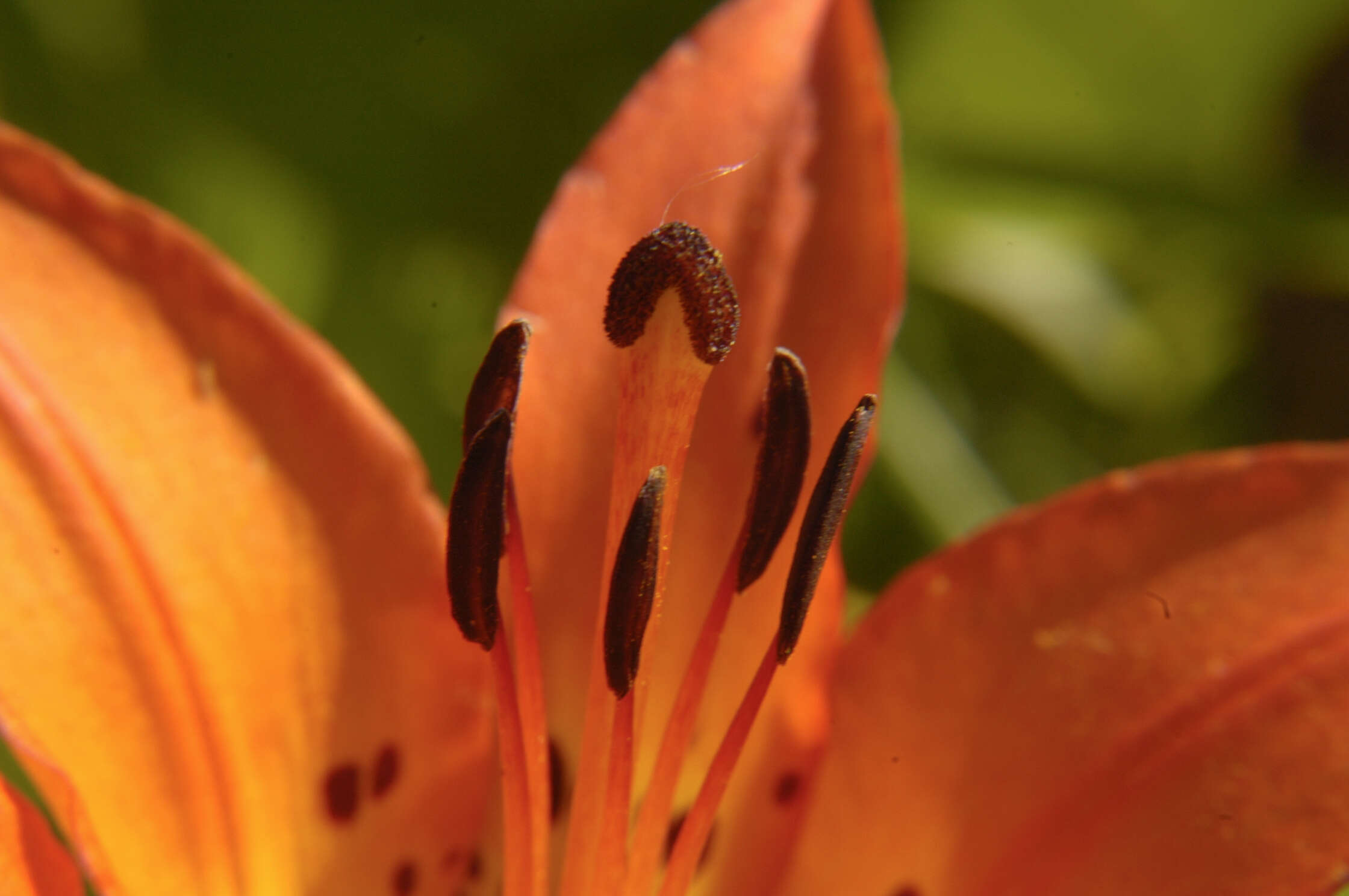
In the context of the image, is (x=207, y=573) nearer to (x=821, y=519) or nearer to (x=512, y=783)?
(x=512, y=783)

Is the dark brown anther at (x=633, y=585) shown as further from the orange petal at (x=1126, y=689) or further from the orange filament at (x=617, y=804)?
the orange petal at (x=1126, y=689)

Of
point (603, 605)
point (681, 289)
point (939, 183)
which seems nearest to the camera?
point (681, 289)

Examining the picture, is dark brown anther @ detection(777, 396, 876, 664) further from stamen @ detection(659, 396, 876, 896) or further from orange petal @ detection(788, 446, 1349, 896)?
orange petal @ detection(788, 446, 1349, 896)

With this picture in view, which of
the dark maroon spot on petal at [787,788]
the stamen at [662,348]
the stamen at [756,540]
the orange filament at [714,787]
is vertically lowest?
the dark maroon spot on petal at [787,788]

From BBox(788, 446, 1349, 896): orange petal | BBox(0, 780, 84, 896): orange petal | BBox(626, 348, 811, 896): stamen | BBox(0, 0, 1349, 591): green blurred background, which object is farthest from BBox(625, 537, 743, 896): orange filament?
BBox(0, 0, 1349, 591): green blurred background

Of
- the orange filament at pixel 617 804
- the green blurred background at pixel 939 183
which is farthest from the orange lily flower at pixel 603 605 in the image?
the green blurred background at pixel 939 183

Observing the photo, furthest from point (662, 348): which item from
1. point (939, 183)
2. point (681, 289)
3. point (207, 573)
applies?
point (939, 183)
